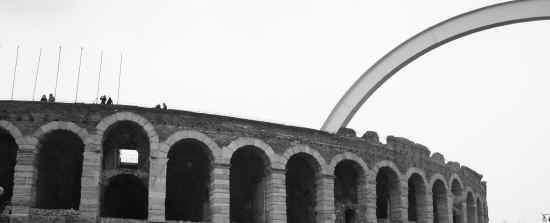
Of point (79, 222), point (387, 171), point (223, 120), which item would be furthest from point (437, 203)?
point (79, 222)

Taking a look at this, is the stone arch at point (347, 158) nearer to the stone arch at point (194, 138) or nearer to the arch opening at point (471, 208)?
the stone arch at point (194, 138)

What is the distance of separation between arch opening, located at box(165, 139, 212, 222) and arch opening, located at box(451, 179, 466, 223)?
54.2 ft

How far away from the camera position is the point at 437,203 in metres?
39.3

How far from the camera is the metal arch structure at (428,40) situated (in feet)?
114

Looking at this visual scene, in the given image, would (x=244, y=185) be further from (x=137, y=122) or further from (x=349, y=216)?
(x=137, y=122)

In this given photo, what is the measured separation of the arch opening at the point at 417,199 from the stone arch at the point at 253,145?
9.33m

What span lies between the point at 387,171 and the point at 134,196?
12157 millimetres

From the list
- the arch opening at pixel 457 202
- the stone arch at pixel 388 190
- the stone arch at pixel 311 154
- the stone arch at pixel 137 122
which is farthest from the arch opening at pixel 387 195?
the stone arch at pixel 137 122

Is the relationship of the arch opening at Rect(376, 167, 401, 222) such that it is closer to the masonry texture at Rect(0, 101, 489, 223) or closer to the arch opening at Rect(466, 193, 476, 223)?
the masonry texture at Rect(0, 101, 489, 223)

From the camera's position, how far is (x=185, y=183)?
1234 inches

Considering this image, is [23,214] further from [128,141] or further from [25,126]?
[128,141]

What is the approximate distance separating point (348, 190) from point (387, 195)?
2826 millimetres

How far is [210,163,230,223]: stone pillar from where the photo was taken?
2880 cm

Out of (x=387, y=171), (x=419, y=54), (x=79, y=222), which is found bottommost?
(x=79, y=222)
